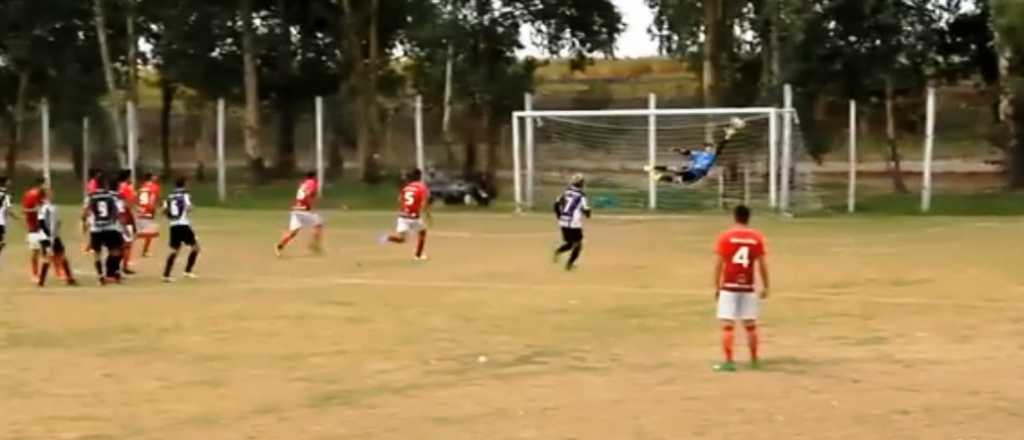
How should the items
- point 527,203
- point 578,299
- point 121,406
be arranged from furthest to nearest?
point 527,203 → point 578,299 → point 121,406

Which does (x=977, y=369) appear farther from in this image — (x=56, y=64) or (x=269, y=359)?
(x=56, y=64)

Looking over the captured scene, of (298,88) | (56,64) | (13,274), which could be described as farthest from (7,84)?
(13,274)

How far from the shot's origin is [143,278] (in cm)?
2661

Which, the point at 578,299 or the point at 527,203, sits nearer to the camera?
the point at 578,299

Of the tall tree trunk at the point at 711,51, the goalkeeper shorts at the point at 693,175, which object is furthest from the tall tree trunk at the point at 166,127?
the goalkeeper shorts at the point at 693,175

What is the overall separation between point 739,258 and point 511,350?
266 centimetres

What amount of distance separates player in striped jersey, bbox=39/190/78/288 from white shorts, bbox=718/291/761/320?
41.4 ft

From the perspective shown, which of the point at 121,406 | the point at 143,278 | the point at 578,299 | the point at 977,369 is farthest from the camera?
the point at 143,278

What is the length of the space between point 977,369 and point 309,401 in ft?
19.5

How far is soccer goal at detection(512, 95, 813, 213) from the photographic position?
45562mm

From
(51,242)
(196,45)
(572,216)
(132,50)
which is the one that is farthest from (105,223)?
(196,45)

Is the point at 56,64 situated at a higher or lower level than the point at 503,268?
higher

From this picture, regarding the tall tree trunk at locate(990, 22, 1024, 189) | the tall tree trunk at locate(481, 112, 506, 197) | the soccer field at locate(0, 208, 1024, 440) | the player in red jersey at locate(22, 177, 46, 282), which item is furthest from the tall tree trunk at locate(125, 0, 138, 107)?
the player in red jersey at locate(22, 177, 46, 282)

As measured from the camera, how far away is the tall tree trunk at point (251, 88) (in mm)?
58469
